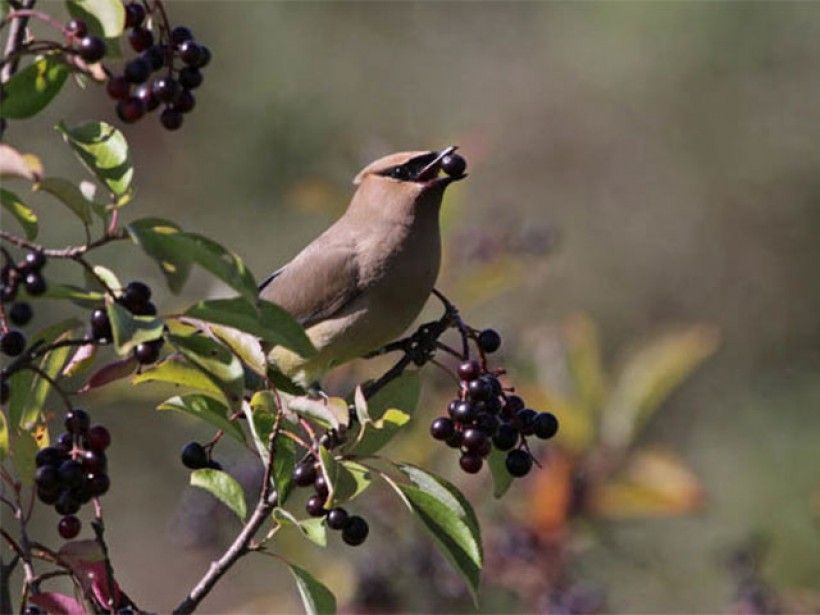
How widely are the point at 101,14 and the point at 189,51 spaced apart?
0.51 ft

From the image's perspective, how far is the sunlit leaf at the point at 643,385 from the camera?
4.64 meters

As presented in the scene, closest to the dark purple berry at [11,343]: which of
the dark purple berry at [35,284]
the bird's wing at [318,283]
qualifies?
the dark purple berry at [35,284]

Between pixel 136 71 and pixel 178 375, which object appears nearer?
pixel 136 71

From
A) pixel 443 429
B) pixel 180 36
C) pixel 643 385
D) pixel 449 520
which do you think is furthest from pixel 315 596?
pixel 643 385

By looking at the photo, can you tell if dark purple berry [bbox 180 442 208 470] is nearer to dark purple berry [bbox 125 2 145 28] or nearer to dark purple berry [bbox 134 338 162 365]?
dark purple berry [bbox 134 338 162 365]

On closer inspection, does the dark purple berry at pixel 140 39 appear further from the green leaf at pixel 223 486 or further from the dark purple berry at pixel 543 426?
the dark purple berry at pixel 543 426

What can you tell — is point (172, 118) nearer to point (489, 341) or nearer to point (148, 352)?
point (148, 352)

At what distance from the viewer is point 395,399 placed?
259 centimetres

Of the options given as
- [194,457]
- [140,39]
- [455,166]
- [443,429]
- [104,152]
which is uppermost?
[140,39]

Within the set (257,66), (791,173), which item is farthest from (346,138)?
(791,173)

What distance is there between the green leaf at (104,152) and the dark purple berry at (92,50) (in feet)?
0.30

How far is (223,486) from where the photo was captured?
2385 mm

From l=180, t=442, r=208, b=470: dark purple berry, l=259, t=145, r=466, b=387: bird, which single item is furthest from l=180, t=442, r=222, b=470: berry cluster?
l=259, t=145, r=466, b=387: bird

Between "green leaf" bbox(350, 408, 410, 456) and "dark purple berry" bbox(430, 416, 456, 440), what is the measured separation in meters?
0.04
